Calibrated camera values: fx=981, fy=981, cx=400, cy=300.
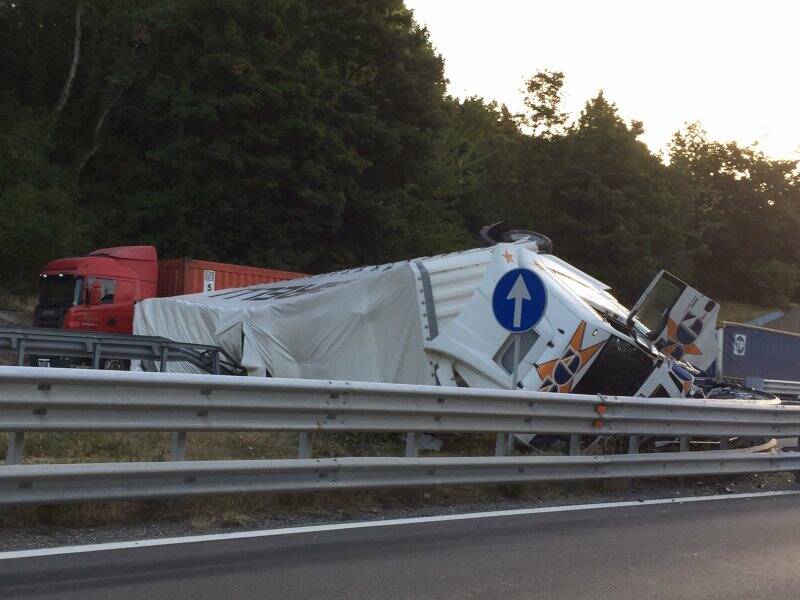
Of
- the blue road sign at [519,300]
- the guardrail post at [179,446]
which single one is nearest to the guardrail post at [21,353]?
the blue road sign at [519,300]

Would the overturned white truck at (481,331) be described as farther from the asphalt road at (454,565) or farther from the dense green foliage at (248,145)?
the dense green foliage at (248,145)

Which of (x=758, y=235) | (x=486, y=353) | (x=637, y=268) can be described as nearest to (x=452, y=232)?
(x=637, y=268)

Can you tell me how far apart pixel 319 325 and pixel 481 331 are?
3750mm

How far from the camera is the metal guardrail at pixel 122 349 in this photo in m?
16.5

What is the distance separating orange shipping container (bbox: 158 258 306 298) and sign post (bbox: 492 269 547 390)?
49.9 feet

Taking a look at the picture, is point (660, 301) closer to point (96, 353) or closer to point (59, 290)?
point (96, 353)

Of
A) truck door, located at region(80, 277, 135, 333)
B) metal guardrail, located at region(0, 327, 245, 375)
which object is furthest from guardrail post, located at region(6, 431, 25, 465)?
truck door, located at region(80, 277, 135, 333)

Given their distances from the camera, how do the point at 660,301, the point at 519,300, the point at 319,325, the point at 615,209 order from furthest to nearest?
the point at 615,209, the point at 319,325, the point at 660,301, the point at 519,300

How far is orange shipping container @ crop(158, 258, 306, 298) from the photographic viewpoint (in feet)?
79.2

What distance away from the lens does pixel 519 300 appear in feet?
31.3

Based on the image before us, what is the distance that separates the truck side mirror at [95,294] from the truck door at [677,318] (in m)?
14.8

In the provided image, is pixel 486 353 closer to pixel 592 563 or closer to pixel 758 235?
pixel 592 563

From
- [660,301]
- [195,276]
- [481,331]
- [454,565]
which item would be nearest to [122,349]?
[195,276]

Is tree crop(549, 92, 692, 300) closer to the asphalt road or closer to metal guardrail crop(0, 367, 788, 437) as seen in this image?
metal guardrail crop(0, 367, 788, 437)
